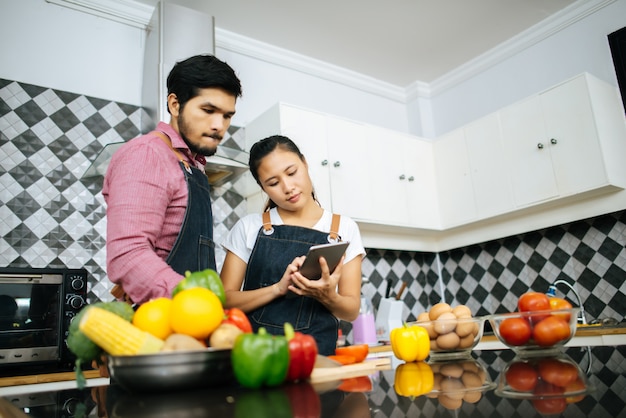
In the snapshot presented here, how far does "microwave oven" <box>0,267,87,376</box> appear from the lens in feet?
6.19

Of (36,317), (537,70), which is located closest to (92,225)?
(36,317)

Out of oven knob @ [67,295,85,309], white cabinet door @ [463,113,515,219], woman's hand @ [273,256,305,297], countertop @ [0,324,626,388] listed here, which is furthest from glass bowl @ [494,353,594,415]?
white cabinet door @ [463,113,515,219]

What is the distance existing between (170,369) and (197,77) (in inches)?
33.7

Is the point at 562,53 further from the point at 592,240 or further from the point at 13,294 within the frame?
the point at 13,294

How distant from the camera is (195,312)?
65cm

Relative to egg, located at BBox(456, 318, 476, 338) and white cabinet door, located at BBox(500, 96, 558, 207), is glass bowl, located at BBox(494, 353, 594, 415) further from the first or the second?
white cabinet door, located at BBox(500, 96, 558, 207)

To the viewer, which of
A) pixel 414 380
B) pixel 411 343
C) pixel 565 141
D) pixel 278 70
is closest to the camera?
pixel 414 380

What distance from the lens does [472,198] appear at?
3.25 metres

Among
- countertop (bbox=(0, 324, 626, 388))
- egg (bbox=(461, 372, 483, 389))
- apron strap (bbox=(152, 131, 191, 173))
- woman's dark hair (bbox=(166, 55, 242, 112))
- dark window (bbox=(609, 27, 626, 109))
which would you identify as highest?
dark window (bbox=(609, 27, 626, 109))

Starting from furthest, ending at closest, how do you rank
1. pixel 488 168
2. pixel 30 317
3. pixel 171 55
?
pixel 488 168, pixel 171 55, pixel 30 317

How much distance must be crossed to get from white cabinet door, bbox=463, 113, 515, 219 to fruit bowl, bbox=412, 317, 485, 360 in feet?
7.03

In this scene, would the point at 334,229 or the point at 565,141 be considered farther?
the point at 565,141

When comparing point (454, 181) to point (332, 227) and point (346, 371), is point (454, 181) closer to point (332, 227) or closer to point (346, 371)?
point (332, 227)

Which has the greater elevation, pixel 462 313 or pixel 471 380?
pixel 462 313
